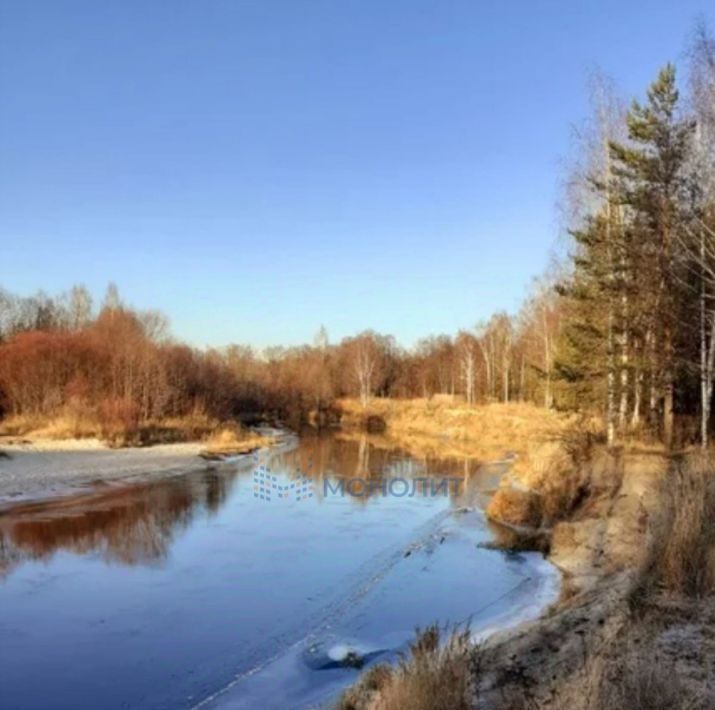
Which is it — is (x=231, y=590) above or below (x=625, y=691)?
below

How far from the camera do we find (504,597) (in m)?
11.4

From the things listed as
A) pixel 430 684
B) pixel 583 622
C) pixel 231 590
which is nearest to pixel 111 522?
pixel 231 590

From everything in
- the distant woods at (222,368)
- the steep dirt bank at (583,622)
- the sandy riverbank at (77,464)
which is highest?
the distant woods at (222,368)

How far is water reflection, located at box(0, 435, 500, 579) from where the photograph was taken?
14.6m

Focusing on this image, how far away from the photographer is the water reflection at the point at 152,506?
14625 mm

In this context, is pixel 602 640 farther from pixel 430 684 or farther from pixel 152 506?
pixel 152 506

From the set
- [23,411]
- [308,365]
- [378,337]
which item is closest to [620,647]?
[23,411]

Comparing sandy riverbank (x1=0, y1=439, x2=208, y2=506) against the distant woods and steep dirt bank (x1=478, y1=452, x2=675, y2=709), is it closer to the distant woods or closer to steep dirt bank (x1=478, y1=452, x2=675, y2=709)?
the distant woods

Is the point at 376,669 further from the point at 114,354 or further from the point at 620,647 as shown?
the point at 114,354

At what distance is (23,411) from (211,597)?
30.1 meters

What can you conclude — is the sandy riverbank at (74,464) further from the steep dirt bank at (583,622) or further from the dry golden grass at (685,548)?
the dry golden grass at (685,548)

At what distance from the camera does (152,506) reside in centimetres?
1992

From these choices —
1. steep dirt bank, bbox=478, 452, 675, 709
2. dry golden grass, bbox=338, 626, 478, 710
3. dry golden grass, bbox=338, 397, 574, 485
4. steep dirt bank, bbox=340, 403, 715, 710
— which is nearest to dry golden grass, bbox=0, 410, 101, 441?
dry golden grass, bbox=338, 397, 574, 485

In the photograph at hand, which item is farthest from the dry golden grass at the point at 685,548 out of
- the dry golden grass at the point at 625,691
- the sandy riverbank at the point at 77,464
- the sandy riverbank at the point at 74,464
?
the sandy riverbank at the point at 74,464
